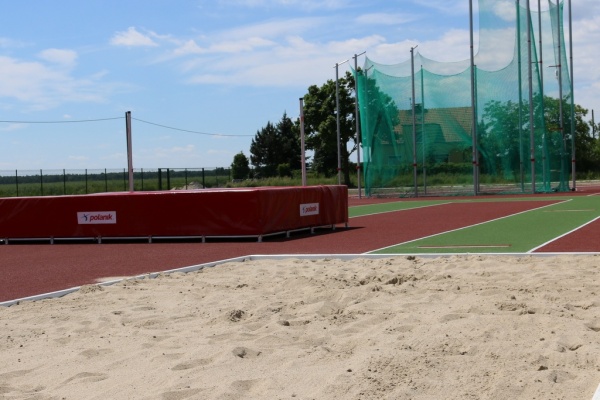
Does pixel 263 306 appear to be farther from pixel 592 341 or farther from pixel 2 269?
pixel 2 269

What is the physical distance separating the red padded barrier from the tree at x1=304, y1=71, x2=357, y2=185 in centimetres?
4456

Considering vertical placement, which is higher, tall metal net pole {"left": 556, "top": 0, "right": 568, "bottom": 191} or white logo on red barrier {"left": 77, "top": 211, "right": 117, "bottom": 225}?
tall metal net pole {"left": 556, "top": 0, "right": 568, "bottom": 191}

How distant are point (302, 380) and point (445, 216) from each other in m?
19.2

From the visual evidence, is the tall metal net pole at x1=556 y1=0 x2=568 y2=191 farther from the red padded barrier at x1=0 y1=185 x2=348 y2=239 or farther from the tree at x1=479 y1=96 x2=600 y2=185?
the red padded barrier at x1=0 y1=185 x2=348 y2=239

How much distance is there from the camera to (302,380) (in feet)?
18.9

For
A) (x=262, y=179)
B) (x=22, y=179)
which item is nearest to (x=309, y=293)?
(x=22, y=179)

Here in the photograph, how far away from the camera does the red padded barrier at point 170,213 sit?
17.9 metres

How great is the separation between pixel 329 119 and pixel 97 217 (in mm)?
47800

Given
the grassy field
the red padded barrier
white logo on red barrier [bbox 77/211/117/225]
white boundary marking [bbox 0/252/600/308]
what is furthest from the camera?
white logo on red barrier [bbox 77/211/117/225]

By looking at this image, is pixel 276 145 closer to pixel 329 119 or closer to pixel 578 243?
pixel 329 119

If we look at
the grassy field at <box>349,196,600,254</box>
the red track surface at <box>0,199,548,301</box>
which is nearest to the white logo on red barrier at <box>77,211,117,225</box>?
the red track surface at <box>0,199,548,301</box>

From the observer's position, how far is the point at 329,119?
216 feet

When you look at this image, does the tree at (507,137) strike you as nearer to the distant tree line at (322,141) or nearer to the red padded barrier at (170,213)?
the distant tree line at (322,141)

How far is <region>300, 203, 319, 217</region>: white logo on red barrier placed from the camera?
758 inches
